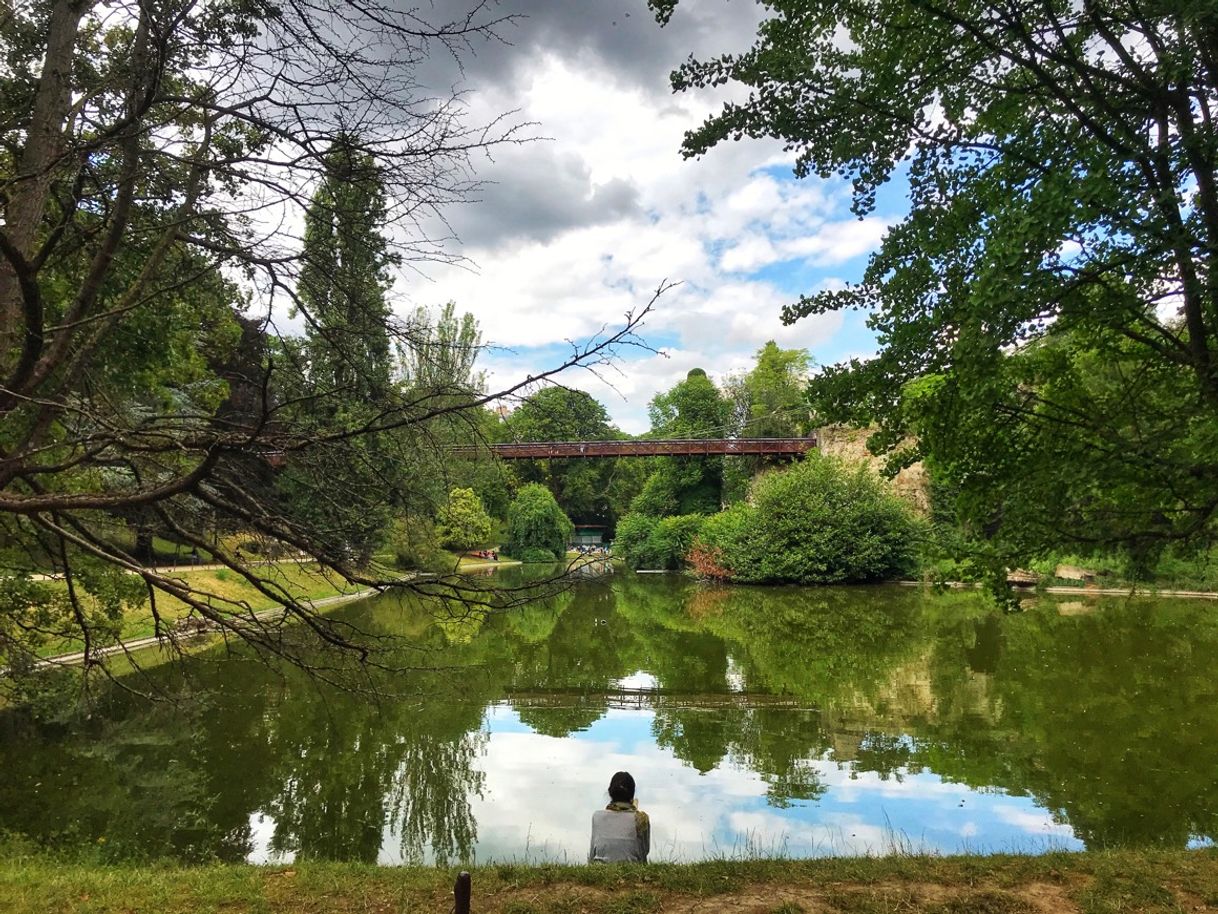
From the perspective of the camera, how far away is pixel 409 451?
339cm

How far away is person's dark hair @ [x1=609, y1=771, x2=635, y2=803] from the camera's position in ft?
14.9

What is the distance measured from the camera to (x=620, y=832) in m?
4.51

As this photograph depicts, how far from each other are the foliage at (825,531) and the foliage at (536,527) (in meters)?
17.6

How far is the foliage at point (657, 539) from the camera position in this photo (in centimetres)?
3556

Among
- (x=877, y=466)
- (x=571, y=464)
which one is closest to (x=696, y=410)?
(x=571, y=464)

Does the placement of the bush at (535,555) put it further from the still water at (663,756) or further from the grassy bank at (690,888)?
the grassy bank at (690,888)

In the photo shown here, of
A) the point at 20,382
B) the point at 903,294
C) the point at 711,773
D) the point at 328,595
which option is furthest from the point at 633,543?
the point at 20,382

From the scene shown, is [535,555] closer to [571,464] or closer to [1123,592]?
[571,464]

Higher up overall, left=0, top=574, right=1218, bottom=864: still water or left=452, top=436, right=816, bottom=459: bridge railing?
left=452, top=436, right=816, bottom=459: bridge railing

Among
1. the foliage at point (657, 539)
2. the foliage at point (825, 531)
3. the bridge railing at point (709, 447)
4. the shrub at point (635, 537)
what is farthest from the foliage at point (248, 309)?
the shrub at point (635, 537)

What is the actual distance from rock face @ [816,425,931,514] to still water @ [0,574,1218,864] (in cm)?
1429

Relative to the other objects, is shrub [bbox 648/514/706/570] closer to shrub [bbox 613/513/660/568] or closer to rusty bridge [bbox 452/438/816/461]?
shrub [bbox 613/513/660/568]

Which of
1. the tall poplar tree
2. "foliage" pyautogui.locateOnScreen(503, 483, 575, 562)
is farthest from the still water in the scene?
"foliage" pyautogui.locateOnScreen(503, 483, 575, 562)

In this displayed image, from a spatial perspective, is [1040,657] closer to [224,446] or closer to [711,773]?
[711,773]
